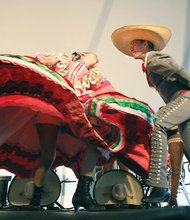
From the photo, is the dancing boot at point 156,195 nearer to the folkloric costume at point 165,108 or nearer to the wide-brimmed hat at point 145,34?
the folkloric costume at point 165,108

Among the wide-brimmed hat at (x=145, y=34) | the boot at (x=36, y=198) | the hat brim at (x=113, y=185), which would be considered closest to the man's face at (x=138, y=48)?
the wide-brimmed hat at (x=145, y=34)

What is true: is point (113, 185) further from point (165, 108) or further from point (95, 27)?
point (95, 27)

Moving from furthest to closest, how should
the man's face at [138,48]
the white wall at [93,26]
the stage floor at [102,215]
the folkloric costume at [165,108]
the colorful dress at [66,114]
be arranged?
the white wall at [93,26] → the man's face at [138,48] → the folkloric costume at [165,108] → the colorful dress at [66,114] → the stage floor at [102,215]

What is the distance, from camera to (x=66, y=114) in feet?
4.83

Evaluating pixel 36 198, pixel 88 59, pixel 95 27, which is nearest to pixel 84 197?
pixel 36 198

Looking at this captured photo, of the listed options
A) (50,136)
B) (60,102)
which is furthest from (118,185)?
(60,102)

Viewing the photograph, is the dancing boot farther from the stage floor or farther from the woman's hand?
the woman's hand

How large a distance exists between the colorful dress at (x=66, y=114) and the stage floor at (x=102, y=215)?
0.36m

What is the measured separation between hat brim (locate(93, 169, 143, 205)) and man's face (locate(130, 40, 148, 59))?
704 mm

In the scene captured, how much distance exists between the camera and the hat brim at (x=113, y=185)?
1.80 metres

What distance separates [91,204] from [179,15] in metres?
3.04

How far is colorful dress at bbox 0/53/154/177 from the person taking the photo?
55.8 inches

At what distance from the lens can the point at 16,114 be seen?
5.20 feet

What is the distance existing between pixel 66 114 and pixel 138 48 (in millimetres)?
779
